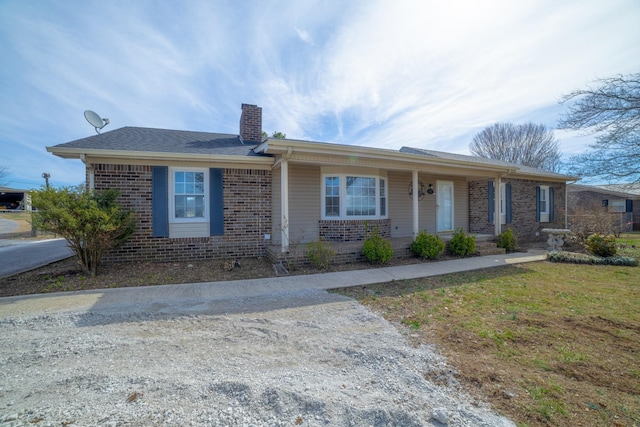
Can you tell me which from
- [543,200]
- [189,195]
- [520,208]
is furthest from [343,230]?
[543,200]

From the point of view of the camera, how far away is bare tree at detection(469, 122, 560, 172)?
2611cm

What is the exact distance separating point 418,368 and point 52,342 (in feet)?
13.3

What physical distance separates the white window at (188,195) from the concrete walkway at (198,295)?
2450 mm

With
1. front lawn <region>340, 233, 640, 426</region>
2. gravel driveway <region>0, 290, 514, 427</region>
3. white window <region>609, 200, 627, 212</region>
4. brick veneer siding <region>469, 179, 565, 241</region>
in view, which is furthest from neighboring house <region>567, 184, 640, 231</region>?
gravel driveway <region>0, 290, 514, 427</region>

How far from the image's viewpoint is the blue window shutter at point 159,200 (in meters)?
7.07

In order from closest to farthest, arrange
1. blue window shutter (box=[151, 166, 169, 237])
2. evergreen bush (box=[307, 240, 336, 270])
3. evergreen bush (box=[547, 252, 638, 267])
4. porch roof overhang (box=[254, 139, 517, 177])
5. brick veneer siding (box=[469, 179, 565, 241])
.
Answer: porch roof overhang (box=[254, 139, 517, 177]) < evergreen bush (box=[307, 240, 336, 270]) < blue window shutter (box=[151, 166, 169, 237]) < evergreen bush (box=[547, 252, 638, 267]) < brick veneer siding (box=[469, 179, 565, 241])

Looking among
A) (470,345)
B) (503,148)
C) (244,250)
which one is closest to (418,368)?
(470,345)

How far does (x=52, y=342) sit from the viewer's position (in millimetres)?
3197

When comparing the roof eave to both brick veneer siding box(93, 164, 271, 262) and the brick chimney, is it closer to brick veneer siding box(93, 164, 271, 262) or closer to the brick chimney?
brick veneer siding box(93, 164, 271, 262)

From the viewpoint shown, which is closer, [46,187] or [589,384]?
[589,384]

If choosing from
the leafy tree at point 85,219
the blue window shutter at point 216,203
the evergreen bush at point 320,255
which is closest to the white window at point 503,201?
the evergreen bush at point 320,255

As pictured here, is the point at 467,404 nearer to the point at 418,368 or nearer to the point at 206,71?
the point at 418,368

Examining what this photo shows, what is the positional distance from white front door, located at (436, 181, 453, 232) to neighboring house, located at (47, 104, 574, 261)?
3.44ft

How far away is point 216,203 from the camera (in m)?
7.50
